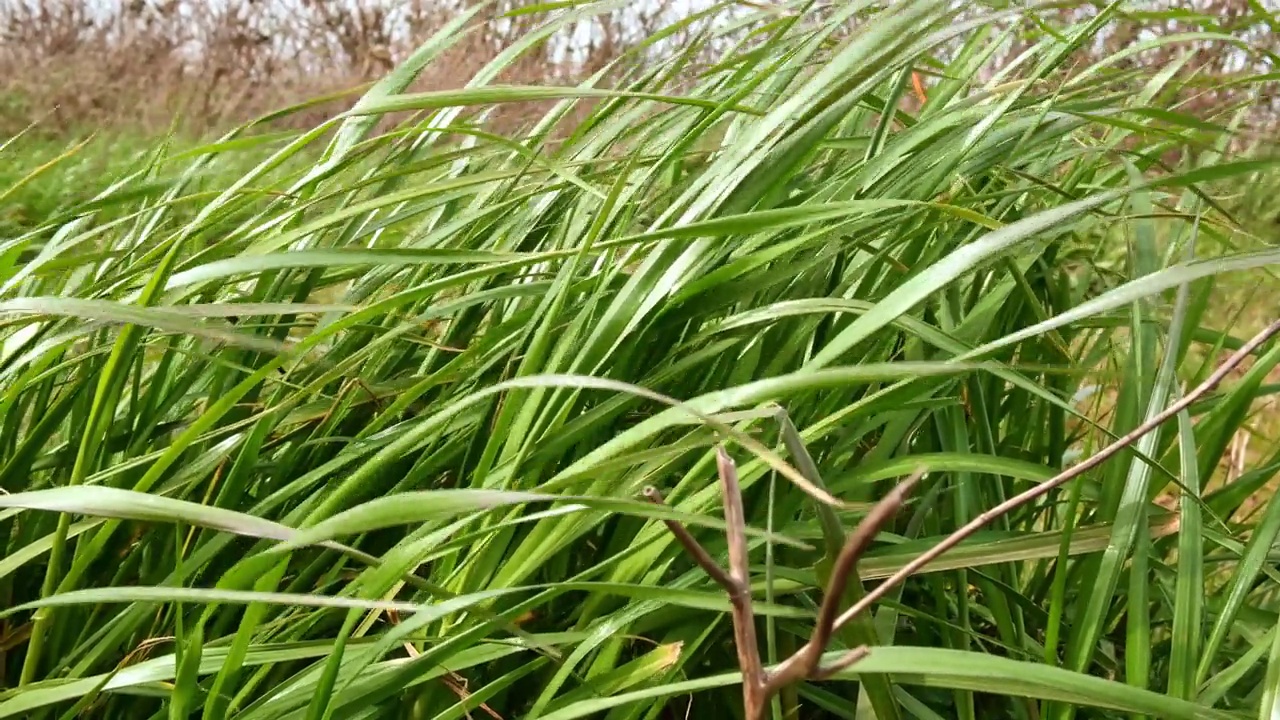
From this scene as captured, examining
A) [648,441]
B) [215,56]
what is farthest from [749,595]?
[215,56]

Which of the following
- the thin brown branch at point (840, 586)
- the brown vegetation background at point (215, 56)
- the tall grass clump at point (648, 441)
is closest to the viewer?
the thin brown branch at point (840, 586)

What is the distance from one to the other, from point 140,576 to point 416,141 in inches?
15.1

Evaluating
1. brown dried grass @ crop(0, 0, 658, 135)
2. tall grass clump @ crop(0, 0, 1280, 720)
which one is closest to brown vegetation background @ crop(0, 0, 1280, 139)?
brown dried grass @ crop(0, 0, 658, 135)

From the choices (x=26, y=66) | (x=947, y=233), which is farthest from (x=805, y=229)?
(x=26, y=66)

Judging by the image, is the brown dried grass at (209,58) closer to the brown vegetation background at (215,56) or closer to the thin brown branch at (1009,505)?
the brown vegetation background at (215,56)

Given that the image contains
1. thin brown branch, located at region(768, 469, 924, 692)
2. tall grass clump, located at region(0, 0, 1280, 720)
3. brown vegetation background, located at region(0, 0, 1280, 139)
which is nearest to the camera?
thin brown branch, located at region(768, 469, 924, 692)

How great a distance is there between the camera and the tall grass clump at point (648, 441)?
45cm

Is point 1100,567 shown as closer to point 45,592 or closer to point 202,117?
point 45,592

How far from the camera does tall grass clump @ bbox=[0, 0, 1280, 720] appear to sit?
45 centimetres

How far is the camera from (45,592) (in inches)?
21.5

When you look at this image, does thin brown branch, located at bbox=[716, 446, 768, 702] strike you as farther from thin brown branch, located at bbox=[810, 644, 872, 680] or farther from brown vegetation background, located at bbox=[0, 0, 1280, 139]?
brown vegetation background, located at bbox=[0, 0, 1280, 139]

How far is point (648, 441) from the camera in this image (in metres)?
0.53

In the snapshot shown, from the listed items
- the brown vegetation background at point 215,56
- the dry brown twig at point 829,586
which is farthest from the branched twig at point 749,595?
the brown vegetation background at point 215,56

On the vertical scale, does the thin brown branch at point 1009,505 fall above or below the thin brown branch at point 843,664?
above
